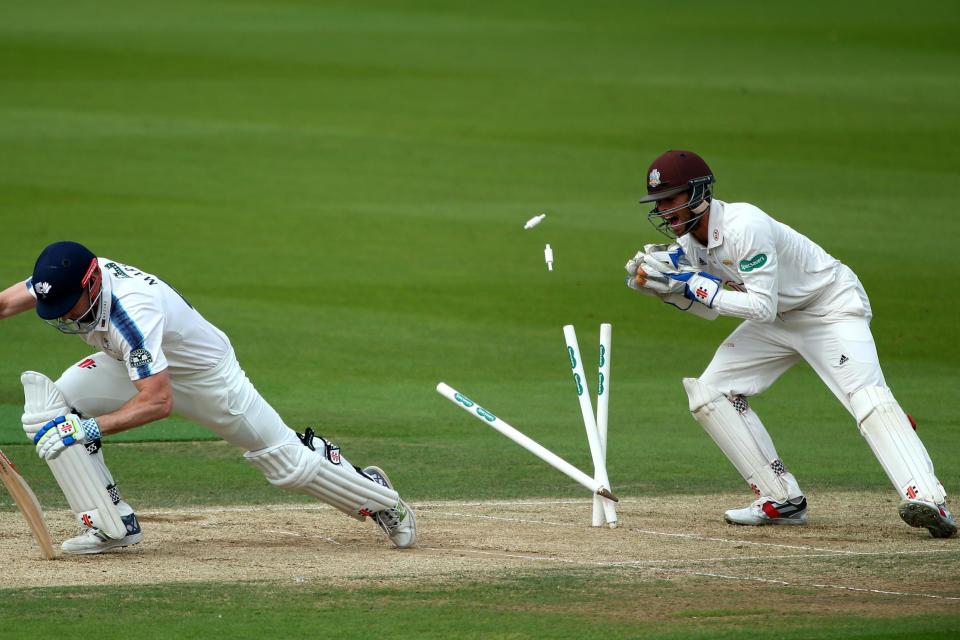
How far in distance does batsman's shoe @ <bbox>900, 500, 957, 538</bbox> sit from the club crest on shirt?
12.1 ft

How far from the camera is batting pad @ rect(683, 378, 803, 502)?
Answer: 844 cm

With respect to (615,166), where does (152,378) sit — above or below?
below

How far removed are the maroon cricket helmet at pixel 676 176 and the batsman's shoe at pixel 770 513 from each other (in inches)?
68.1

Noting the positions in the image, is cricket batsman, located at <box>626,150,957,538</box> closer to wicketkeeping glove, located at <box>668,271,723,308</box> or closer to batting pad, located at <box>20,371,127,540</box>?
wicketkeeping glove, located at <box>668,271,723,308</box>

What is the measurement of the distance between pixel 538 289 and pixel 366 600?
10.4m

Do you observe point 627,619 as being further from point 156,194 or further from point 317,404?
point 156,194

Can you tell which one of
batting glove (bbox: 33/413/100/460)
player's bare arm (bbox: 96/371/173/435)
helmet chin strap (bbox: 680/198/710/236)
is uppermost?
helmet chin strap (bbox: 680/198/710/236)

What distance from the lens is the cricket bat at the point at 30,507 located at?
23.9ft

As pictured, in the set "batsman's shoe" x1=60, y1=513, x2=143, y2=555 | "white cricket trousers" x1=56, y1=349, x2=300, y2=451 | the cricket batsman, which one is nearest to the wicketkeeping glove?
the cricket batsman

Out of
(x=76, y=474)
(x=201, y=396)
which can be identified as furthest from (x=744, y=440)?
(x=76, y=474)

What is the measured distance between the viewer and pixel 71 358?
532 inches

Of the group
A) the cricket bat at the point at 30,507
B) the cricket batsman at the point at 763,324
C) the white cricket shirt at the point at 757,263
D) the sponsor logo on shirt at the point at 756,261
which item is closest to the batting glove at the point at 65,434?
the cricket bat at the point at 30,507

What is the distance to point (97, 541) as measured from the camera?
24.4ft

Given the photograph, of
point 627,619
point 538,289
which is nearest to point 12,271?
point 538,289
